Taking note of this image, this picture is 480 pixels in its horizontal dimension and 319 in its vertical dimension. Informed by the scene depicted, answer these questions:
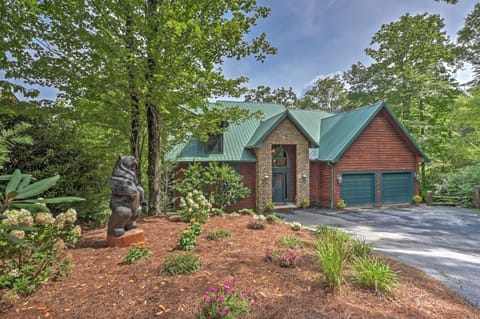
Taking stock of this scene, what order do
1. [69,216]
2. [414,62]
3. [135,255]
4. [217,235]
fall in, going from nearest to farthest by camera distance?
[69,216] < [135,255] < [217,235] < [414,62]

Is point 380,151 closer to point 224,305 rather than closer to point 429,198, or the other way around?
point 429,198

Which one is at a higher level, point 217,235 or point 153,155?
point 153,155

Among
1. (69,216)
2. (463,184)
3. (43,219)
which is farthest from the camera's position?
(463,184)

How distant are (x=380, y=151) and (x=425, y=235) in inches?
284

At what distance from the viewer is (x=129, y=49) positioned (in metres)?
5.32

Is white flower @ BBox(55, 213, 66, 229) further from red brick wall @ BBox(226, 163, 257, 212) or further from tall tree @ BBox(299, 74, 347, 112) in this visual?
tall tree @ BBox(299, 74, 347, 112)

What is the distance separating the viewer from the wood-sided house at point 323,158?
12.6 metres

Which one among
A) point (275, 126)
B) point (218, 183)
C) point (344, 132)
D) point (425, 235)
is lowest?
point (425, 235)

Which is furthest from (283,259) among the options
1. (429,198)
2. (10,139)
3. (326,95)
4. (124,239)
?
(326,95)

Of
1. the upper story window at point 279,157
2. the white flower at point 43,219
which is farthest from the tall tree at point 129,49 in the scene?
the upper story window at point 279,157

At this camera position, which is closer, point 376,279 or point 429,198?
point 376,279

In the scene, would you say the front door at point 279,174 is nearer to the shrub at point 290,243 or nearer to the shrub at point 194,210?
the shrub at point 194,210

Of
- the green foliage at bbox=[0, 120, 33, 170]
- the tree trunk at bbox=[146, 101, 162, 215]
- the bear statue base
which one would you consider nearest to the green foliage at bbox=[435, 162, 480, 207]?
the tree trunk at bbox=[146, 101, 162, 215]

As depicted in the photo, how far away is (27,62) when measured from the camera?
205 inches
